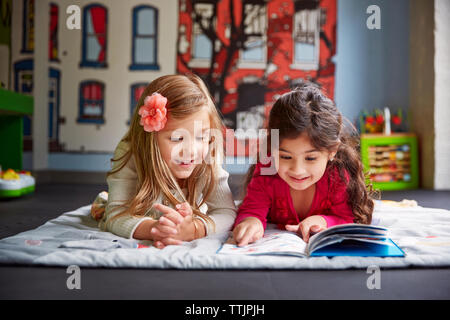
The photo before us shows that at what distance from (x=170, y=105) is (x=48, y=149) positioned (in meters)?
3.48

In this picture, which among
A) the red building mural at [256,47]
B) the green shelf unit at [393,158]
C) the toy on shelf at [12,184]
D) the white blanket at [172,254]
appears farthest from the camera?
the red building mural at [256,47]

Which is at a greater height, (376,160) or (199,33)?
(199,33)

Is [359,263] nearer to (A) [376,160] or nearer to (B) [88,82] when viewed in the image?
(A) [376,160]

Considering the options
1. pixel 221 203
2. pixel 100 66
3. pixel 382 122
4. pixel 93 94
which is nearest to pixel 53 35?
pixel 100 66

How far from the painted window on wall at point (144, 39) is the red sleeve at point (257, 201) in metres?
3.22

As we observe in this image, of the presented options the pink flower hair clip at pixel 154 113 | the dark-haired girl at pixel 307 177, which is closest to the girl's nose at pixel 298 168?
the dark-haired girl at pixel 307 177

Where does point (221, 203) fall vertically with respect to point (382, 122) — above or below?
below

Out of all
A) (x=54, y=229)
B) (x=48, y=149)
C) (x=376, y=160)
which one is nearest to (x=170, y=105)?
(x=54, y=229)

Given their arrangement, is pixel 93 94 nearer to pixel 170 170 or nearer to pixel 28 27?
pixel 28 27

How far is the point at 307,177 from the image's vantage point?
4.28ft

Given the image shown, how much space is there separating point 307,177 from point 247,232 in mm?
259

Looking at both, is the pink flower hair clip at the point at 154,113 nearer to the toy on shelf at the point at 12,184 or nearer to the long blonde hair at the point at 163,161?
the long blonde hair at the point at 163,161

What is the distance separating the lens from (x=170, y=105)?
1.32m

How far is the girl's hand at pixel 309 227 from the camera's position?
132cm
